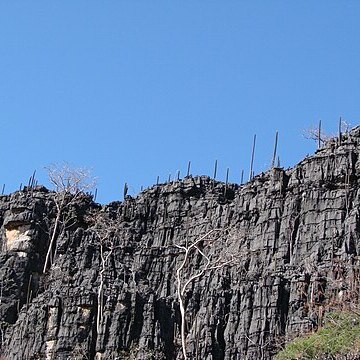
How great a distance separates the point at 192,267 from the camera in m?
51.6

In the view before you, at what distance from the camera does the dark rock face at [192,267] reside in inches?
1716

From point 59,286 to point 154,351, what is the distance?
7691 millimetres

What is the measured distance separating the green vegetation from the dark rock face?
5105mm

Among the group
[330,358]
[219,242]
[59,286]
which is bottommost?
[330,358]

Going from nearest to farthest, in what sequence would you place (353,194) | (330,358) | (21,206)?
(330,358)
(353,194)
(21,206)

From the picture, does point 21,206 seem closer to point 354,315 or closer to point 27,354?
point 27,354

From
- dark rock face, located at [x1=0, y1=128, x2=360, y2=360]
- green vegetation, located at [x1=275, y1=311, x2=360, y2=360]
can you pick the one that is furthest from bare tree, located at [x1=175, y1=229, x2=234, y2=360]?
green vegetation, located at [x1=275, y1=311, x2=360, y2=360]

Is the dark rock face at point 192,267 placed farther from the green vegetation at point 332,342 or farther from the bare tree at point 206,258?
the green vegetation at point 332,342

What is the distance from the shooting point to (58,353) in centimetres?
4553

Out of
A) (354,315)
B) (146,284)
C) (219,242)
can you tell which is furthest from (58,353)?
(354,315)

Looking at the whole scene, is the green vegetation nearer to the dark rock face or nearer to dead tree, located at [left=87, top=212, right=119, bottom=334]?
the dark rock face

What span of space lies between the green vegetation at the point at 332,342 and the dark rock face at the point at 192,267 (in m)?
5.11

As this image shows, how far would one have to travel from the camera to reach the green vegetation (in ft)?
107

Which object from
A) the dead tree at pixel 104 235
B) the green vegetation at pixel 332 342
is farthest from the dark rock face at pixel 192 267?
the green vegetation at pixel 332 342
